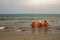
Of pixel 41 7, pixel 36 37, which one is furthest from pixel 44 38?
pixel 41 7

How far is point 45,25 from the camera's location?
263 centimetres

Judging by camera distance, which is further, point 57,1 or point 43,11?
point 43,11

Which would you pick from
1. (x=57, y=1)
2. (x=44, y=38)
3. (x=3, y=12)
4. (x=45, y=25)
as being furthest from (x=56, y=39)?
(x=3, y=12)

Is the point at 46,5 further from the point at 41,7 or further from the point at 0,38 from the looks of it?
the point at 0,38

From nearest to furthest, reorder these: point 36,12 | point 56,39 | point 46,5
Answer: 1. point 56,39
2. point 46,5
3. point 36,12

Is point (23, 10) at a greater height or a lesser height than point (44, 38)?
greater

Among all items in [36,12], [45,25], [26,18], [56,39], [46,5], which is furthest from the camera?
[26,18]

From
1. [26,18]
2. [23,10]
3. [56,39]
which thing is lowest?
[56,39]

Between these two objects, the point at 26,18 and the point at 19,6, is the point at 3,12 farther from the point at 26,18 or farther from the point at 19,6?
the point at 26,18

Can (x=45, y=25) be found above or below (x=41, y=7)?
below

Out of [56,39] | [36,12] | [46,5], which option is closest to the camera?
[56,39]

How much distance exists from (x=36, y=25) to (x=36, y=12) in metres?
0.45

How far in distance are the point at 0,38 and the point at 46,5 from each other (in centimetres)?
139

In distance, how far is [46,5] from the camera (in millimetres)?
2848
